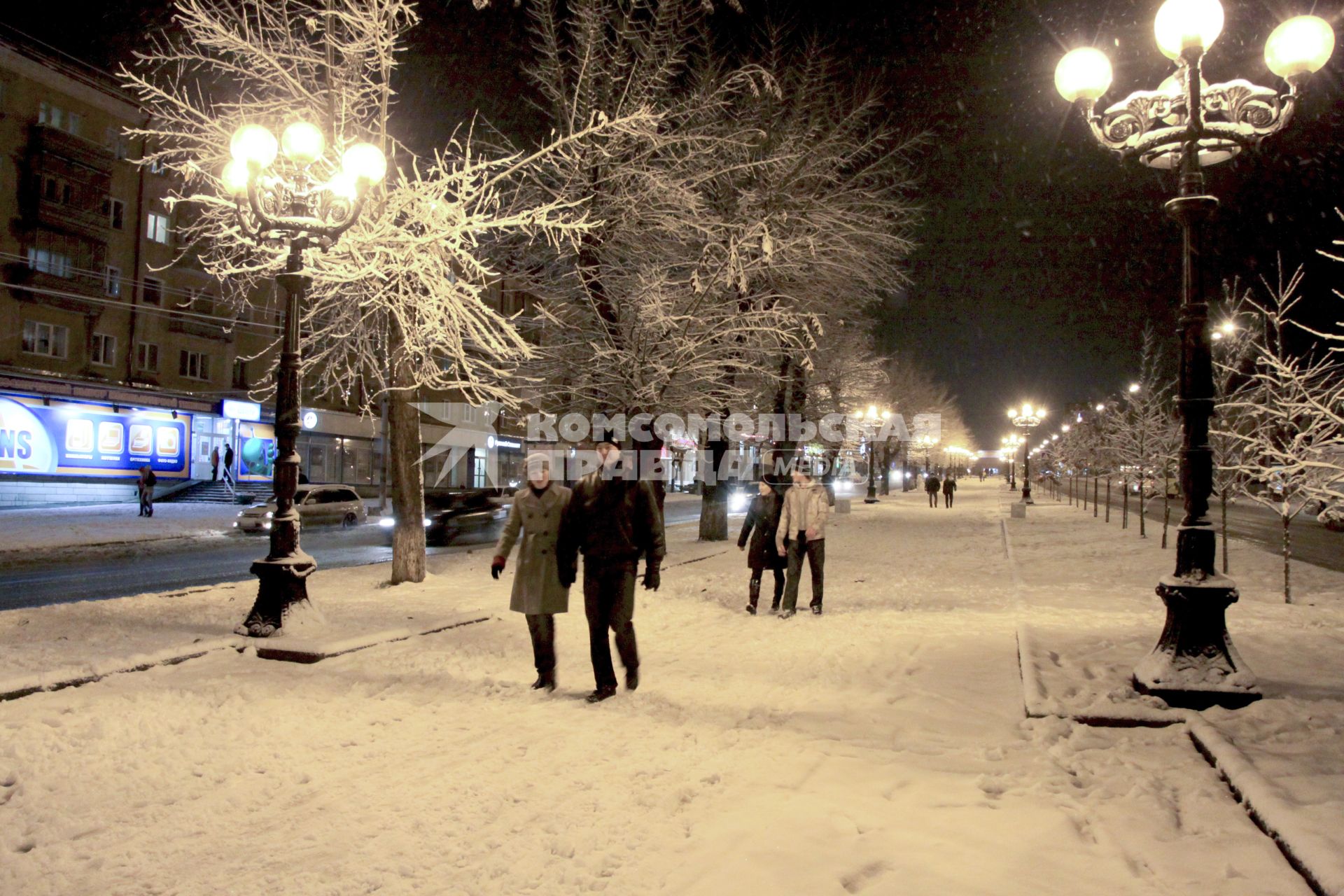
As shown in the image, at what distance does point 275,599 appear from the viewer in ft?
28.1

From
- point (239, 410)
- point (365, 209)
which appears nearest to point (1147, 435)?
point (365, 209)

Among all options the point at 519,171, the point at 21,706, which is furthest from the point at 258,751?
the point at 519,171

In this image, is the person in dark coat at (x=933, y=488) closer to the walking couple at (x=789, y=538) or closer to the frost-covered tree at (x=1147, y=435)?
the frost-covered tree at (x=1147, y=435)

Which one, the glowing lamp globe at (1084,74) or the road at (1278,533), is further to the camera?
the road at (1278,533)

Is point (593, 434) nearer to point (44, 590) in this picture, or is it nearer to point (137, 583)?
point (137, 583)

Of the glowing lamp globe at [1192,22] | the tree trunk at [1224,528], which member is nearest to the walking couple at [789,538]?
the glowing lamp globe at [1192,22]

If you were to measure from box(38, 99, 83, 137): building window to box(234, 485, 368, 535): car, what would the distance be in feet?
64.9

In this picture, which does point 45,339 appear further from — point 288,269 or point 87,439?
point 288,269

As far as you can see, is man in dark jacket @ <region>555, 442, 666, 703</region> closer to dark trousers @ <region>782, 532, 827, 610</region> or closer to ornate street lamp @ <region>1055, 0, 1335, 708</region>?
ornate street lamp @ <region>1055, 0, 1335, 708</region>

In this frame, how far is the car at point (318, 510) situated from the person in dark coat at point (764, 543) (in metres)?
18.9

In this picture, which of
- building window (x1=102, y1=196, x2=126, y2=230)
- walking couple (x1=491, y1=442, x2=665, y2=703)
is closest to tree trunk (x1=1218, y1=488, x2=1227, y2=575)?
walking couple (x1=491, y1=442, x2=665, y2=703)

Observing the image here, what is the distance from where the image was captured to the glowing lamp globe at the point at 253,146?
8539 mm

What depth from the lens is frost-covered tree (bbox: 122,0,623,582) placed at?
Answer: 10.9 meters

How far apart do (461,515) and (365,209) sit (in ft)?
42.9
